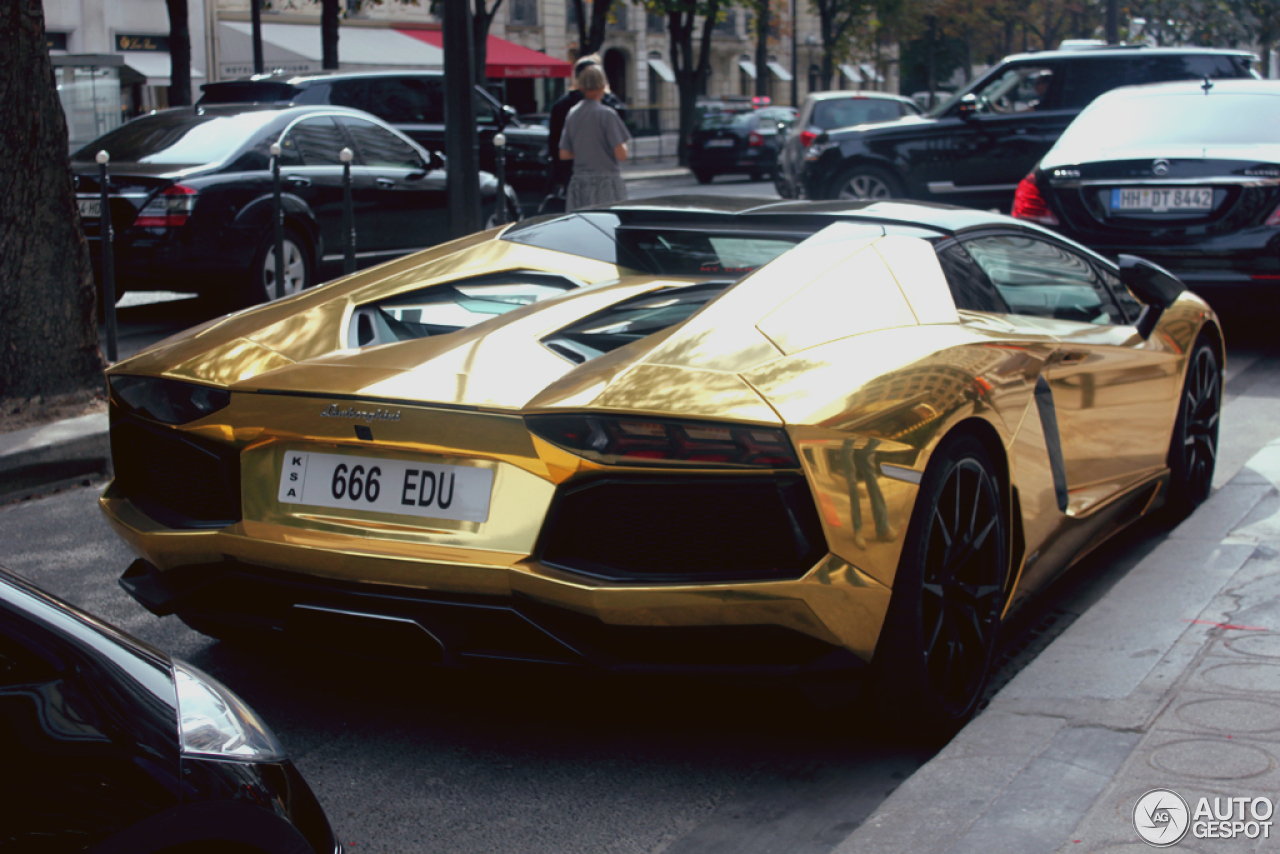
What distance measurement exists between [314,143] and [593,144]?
204cm

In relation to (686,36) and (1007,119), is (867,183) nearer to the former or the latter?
(1007,119)

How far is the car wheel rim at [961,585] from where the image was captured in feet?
10.4

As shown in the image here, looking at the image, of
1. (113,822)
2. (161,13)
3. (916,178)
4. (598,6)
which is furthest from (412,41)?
(113,822)

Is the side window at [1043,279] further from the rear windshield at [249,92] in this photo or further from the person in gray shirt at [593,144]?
the rear windshield at [249,92]

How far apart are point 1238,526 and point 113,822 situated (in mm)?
4032

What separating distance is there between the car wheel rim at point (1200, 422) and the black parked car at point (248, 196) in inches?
257

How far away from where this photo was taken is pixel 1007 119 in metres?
14.4

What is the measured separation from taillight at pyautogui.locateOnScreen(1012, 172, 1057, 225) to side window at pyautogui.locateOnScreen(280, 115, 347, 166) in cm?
492

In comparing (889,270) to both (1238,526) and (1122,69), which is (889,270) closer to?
(1238,526)

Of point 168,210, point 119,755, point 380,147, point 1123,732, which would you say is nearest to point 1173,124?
point 380,147

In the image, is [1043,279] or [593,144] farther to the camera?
[593,144]

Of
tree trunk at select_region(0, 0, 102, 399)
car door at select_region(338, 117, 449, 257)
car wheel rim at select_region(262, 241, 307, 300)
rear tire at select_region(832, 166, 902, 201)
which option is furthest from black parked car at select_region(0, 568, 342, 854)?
rear tire at select_region(832, 166, 902, 201)

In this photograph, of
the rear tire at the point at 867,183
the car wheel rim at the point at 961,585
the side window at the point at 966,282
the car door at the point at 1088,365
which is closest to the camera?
the car wheel rim at the point at 961,585

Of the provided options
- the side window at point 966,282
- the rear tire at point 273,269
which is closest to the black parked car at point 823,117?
the rear tire at point 273,269
